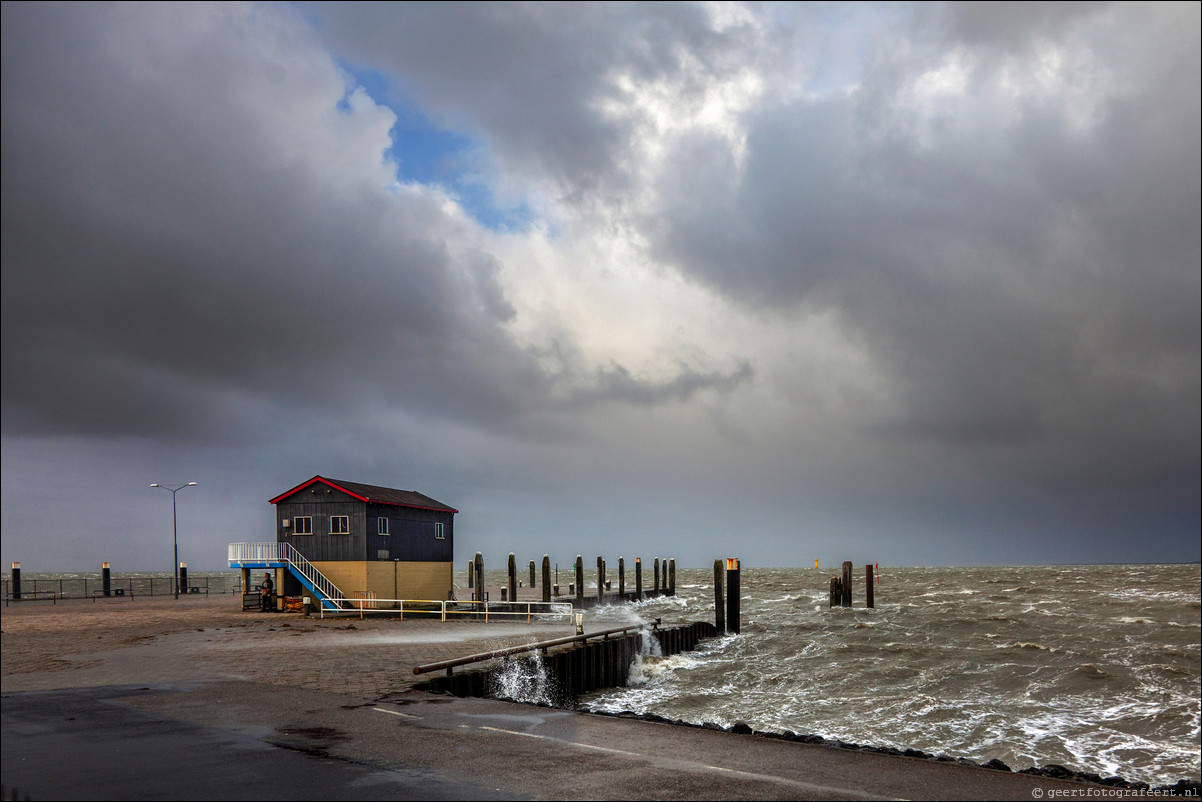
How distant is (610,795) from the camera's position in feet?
31.5

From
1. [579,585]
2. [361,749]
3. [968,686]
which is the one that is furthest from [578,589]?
[361,749]

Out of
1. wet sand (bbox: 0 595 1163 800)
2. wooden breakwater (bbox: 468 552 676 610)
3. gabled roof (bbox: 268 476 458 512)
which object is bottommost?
wooden breakwater (bbox: 468 552 676 610)

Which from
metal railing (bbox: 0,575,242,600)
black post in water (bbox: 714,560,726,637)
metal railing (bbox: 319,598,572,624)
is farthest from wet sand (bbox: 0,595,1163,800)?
metal railing (bbox: 0,575,242,600)

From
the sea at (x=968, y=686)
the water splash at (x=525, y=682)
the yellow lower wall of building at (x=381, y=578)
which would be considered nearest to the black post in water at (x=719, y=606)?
the sea at (x=968, y=686)

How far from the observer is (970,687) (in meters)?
27.7

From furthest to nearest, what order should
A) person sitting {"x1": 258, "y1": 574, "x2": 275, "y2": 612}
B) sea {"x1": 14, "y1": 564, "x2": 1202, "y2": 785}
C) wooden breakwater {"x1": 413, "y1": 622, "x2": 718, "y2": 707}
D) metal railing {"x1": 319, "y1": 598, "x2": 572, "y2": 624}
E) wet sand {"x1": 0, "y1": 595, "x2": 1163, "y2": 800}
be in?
person sitting {"x1": 258, "y1": 574, "x2": 275, "y2": 612}, metal railing {"x1": 319, "y1": 598, "x2": 572, "y2": 624}, sea {"x1": 14, "y1": 564, "x2": 1202, "y2": 785}, wooden breakwater {"x1": 413, "y1": 622, "x2": 718, "y2": 707}, wet sand {"x1": 0, "y1": 595, "x2": 1163, "y2": 800}

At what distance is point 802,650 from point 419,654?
64.0ft

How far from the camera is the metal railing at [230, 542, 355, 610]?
40.2 m

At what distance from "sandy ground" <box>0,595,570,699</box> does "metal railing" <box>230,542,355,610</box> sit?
2142 mm

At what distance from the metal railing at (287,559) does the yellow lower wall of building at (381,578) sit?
333mm

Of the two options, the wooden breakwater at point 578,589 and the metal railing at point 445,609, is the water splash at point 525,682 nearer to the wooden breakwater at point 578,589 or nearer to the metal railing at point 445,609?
the metal railing at point 445,609

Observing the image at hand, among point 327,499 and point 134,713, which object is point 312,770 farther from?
point 327,499

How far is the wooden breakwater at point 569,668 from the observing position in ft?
60.1

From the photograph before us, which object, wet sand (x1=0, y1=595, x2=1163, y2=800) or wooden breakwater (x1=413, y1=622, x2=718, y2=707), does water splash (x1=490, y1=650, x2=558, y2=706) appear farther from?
wet sand (x1=0, y1=595, x2=1163, y2=800)
